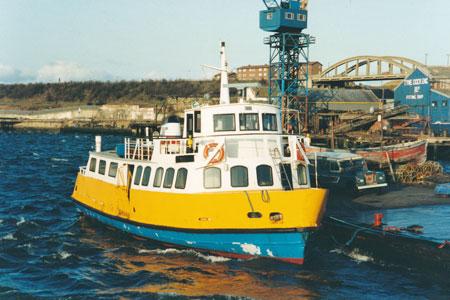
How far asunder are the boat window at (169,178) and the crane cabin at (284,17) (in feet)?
155

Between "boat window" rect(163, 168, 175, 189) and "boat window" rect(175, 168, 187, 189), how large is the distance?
434 millimetres

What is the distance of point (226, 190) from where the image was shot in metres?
16.9

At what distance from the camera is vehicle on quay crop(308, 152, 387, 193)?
26.4 meters

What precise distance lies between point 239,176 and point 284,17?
48765 millimetres

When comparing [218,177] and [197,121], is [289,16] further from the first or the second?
[218,177]

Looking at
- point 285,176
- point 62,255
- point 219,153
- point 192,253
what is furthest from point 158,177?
point 285,176

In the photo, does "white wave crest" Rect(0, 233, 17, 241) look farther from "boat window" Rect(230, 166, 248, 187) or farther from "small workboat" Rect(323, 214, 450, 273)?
"small workboat" Rect(323, 214, 450, 273)

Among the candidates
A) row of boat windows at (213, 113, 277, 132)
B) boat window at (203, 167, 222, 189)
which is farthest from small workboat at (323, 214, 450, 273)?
boat window at (203, 167, 222, 189)

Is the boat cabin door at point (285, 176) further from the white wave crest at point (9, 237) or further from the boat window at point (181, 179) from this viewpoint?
the white wave crest at point (9, 237)

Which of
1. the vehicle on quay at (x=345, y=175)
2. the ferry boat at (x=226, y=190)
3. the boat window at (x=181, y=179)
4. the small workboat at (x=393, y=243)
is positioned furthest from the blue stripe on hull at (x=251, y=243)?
the vehicle on quay at (x=345, y=175)

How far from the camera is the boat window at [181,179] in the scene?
17.6 m

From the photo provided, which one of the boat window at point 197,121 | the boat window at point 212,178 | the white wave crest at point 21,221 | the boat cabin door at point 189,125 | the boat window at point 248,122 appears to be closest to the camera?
the boat window at point 212,178

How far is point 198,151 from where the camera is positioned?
704 inches

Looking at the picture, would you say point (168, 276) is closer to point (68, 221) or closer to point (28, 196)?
point (68, 221)
